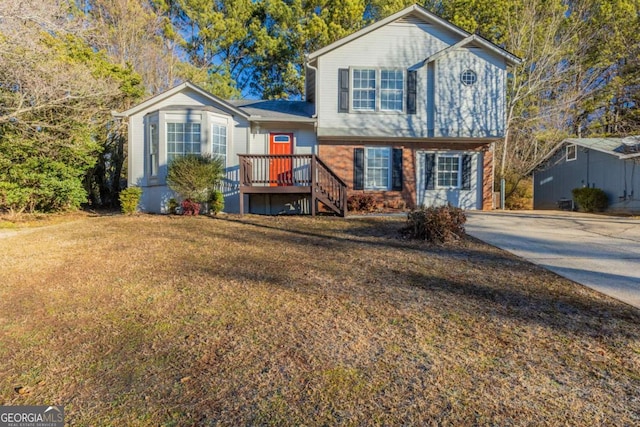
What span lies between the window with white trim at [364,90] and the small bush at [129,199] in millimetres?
7675

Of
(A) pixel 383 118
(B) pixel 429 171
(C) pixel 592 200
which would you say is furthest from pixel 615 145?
(A) pixel 383 118

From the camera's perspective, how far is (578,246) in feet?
23.4

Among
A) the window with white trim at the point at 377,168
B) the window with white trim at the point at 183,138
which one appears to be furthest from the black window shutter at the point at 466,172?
the window with white trim at the point at 183,138

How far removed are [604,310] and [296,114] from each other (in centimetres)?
1089

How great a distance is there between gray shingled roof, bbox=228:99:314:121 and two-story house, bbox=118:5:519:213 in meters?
0.07

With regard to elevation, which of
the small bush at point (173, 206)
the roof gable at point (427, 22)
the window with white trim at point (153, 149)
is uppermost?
the roof gable at point (427, 22)

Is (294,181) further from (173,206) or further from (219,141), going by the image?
(173,206)

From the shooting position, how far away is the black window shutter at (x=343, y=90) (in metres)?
12.6

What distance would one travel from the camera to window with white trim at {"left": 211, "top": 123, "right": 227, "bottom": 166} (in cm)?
1185

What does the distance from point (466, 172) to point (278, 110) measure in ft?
23.9

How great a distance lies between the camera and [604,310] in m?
3.88

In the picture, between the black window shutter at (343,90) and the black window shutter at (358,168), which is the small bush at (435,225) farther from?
the black window shutter at (343,90)

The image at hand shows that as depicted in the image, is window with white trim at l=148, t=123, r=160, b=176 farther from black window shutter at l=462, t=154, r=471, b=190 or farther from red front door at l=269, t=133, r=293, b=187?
black window shutter at l=462, t=154, r=471, b=190

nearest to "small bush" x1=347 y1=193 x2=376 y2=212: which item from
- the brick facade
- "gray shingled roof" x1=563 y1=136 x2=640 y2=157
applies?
the brick facade
